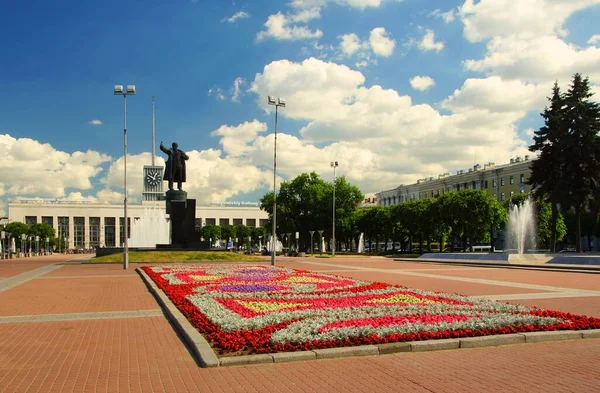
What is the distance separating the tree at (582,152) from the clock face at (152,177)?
84134 mm

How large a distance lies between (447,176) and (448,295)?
96.8 metres

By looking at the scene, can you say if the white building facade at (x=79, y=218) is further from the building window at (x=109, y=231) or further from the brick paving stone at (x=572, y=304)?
the brick paving stone at (x=572, y=304)

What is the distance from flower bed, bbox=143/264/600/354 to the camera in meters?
9.05

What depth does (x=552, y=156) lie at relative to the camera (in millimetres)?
48656

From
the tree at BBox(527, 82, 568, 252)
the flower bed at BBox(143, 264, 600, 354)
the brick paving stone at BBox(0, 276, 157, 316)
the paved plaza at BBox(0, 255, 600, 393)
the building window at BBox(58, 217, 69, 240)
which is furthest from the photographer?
the building window at BBox(58, 217, 69, 240)

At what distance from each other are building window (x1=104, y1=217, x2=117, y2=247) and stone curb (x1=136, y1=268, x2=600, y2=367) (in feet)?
469

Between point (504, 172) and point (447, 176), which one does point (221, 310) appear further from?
point (447, 176)

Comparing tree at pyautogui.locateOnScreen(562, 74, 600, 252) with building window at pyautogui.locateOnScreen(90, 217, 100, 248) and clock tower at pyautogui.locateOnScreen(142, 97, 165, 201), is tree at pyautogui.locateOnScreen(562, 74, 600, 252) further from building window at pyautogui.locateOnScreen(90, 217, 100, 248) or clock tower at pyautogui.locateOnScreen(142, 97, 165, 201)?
building window at pyautogui.locateOnScreen(90, 217, 100, 248)

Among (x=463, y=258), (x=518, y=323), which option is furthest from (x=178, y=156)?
(x=518, y=323)

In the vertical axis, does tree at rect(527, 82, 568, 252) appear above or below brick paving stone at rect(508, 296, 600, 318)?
above

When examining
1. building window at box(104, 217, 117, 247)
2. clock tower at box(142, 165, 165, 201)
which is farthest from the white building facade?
clock tower at box(142, 165, 165, 201)

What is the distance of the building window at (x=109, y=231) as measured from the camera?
477ft

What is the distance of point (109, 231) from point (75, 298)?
137m

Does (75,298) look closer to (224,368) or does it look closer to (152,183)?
(224,368)
